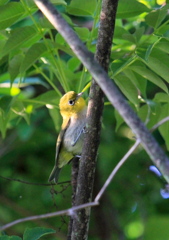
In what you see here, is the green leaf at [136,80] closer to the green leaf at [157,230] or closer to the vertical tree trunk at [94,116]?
the vertical tree trunk at [94,116]

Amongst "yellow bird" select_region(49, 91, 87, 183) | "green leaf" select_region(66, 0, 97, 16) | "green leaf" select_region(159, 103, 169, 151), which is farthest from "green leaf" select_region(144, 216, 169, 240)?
"yellow bird" select_region(49, 91, 87, 183)

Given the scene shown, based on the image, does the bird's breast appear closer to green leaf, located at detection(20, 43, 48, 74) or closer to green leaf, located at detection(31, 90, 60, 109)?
green leaf, located at detection(31, 90, 60, 109)

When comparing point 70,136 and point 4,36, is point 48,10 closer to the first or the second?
point 4,36

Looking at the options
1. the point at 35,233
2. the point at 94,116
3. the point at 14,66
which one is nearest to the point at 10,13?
the point at 14,66

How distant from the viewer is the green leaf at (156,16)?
2777 millimetres

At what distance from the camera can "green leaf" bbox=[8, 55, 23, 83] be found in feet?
10.3

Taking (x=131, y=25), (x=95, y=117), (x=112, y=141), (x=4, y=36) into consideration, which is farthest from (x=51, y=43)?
(x=112, y=141)

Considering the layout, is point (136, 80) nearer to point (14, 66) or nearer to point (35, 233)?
point (14, 66)

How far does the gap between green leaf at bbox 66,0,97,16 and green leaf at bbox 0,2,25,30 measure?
287 mm

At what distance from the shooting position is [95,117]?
2.33 meters

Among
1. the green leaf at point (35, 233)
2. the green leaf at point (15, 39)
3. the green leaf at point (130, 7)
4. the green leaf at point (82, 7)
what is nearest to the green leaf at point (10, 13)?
the green leaf at point (15, 39)

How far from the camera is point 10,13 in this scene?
9.43 ft

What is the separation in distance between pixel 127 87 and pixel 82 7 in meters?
0.53

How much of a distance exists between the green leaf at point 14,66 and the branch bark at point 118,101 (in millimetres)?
1465
